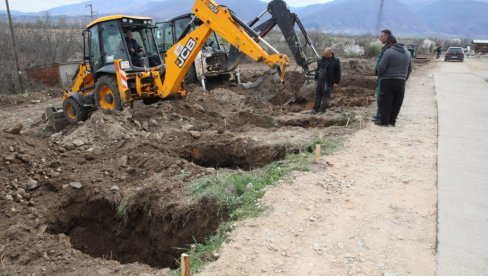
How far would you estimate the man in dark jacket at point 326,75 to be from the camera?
10148 mm

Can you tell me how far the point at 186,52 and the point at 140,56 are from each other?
1.31 m

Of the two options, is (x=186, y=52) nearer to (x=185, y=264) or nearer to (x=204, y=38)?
(x=204, y=38)

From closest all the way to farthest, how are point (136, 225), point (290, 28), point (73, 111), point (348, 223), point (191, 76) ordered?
point (348, 223)
point (136, 225)
point (73, 111)
point (290, 28)
point (191, 76)

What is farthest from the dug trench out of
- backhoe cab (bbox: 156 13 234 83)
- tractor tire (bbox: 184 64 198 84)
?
tractor tire (bbox: 184 64 198 84)

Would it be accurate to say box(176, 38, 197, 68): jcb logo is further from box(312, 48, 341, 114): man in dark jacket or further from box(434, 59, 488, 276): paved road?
box(434, 59, 488, 276): paved road

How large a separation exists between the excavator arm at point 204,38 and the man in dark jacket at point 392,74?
215cm

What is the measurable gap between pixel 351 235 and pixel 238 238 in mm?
1162

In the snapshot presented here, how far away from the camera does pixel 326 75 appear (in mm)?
10242

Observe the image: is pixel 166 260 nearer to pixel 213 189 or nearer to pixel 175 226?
pixel 175 226

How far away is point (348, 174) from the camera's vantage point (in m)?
5.82

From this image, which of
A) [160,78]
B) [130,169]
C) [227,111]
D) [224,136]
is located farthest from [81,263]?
[227,111]

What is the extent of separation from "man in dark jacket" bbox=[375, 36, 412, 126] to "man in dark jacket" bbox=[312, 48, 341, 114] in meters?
2.00

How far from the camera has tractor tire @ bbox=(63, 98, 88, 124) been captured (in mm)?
10281

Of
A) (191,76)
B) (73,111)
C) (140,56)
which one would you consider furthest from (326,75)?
(73,111)
